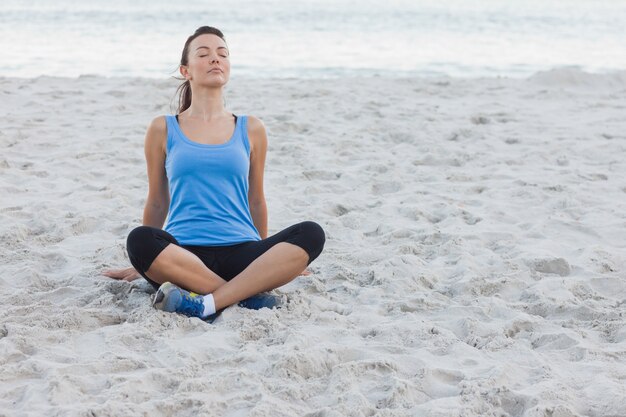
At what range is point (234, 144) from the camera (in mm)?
3668

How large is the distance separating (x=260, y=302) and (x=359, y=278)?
2.06 feet

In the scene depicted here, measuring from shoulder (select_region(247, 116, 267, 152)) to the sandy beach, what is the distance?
0.69 meters

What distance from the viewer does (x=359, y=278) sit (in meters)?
3.85

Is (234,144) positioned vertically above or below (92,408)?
→ above

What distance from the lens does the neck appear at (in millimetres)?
3732

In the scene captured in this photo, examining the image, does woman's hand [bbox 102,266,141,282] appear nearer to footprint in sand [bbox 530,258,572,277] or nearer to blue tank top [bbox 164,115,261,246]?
blue tank top [bbox 164,115,261,246]

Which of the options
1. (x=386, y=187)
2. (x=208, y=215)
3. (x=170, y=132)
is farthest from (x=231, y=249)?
(x=386, y=187)

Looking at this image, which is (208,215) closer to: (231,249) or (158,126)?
(231,249)

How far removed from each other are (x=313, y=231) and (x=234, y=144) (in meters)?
0.59

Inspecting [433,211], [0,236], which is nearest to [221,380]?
[0,236]

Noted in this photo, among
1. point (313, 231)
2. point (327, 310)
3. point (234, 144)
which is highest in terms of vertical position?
point (234, 144)

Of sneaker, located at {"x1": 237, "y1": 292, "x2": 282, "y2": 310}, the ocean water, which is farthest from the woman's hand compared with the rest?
the ocean water

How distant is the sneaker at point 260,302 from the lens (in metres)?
3.41

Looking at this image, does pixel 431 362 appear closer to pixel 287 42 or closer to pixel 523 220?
pixel 523 220
